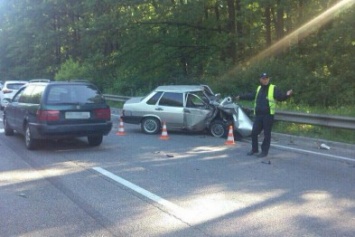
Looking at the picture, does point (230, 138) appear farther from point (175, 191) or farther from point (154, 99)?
point (175, 191)

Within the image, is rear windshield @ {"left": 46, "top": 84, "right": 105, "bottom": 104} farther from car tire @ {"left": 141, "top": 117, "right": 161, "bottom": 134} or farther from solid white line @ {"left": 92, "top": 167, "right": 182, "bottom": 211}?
car tire @ {"left": 141, "top": 117, "right": 161, "bottom": 134}

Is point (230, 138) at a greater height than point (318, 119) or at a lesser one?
lesser

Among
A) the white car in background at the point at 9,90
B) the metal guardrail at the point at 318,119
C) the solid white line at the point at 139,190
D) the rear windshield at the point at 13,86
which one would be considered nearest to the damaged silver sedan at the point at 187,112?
the metal guardrail at the point at 318,119

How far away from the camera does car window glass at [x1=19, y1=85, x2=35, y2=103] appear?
38.6 feet

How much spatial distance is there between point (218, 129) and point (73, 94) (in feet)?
14.3

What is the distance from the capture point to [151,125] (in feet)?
47.7

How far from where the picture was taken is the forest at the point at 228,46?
2022 cm

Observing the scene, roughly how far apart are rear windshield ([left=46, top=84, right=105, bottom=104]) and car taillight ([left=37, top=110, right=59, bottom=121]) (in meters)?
0.24

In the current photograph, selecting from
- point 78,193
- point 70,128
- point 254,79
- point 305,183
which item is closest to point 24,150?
point 70,128

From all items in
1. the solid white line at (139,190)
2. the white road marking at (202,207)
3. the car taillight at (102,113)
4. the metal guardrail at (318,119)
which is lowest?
the white road marking at (202,207)

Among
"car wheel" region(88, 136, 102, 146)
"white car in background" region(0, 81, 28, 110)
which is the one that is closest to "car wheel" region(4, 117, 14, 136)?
"car wheel" region(88, 136, 102, 146)

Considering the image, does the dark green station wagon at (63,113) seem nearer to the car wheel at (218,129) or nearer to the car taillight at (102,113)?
the car taillight at (102,113)

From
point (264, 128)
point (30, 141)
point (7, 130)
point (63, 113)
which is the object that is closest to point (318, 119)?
point (264, 128)

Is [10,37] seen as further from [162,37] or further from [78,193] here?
[78,193]
